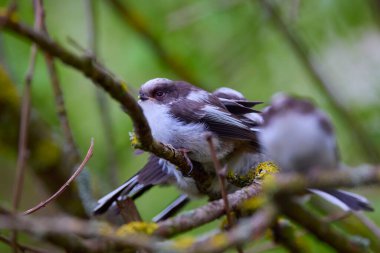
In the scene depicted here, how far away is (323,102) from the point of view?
465 cm

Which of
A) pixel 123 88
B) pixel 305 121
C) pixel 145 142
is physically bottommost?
pixel 305 121

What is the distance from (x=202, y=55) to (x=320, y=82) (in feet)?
3.15

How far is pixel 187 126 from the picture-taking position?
8.63 ft

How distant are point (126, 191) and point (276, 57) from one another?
2.37 meters

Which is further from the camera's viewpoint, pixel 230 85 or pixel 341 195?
pixel 230 85

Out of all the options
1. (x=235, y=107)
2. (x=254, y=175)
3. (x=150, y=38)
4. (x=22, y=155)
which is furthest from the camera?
(x=150, y=38)

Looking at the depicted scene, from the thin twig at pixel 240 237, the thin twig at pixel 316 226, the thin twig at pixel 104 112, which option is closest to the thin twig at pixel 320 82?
the thin twig at pixel 104 112

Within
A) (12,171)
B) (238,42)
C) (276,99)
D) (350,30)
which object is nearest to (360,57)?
(350,30)

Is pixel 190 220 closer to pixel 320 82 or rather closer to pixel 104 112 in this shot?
pixel 104 112

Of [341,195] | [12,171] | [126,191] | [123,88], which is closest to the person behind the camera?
[123,88]

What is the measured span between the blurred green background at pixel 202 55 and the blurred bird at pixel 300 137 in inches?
106

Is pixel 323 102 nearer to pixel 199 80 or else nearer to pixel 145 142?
pixel 199 80

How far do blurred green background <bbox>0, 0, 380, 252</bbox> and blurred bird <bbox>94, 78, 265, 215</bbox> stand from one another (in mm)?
1339

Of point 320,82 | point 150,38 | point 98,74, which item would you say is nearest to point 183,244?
point 98,74
